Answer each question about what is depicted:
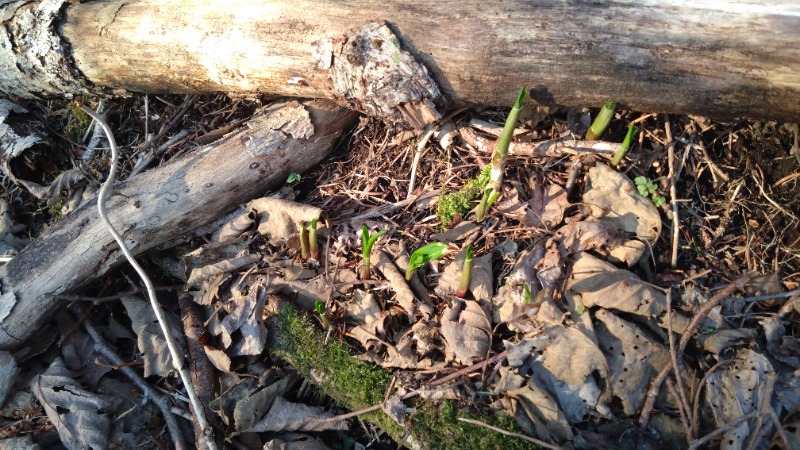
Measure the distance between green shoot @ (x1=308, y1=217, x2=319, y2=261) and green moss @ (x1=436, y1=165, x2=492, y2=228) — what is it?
1.88 ft

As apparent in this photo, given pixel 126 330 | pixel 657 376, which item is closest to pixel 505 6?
pixel 657 376

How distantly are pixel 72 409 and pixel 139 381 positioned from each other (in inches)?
11.2

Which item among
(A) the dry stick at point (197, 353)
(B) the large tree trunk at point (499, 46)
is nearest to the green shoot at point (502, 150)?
(B) the large tree trunk at point (499, 46)

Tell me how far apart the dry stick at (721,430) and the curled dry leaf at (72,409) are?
2.40 meters

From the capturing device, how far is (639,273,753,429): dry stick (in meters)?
1.87

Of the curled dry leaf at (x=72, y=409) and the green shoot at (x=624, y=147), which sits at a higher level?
the green shoot at (x=624, y=147)

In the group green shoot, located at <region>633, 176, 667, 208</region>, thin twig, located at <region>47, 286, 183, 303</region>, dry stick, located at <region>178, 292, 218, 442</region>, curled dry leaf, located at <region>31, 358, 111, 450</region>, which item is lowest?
curled dry leaf, located at <region>31, 358, 111, 450</region>

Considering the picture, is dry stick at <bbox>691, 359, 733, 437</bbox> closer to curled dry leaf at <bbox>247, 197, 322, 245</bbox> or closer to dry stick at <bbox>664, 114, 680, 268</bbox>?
dry stick at <bbox>664, 114, 680, 268</bbox>

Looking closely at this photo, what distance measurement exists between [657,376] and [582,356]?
0.92 feet

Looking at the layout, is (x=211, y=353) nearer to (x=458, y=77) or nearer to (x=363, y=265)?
(x=363, y=265)

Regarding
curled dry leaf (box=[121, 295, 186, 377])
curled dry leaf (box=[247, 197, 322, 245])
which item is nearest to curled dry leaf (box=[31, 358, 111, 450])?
curled dry leaf (box=[121, 295, 186, 377])

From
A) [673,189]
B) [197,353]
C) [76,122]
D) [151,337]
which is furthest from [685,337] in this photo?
[76,122]

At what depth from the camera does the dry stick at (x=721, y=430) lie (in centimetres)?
176

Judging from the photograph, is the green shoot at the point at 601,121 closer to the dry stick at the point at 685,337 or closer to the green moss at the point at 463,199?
the green moss at the point at 463,199
